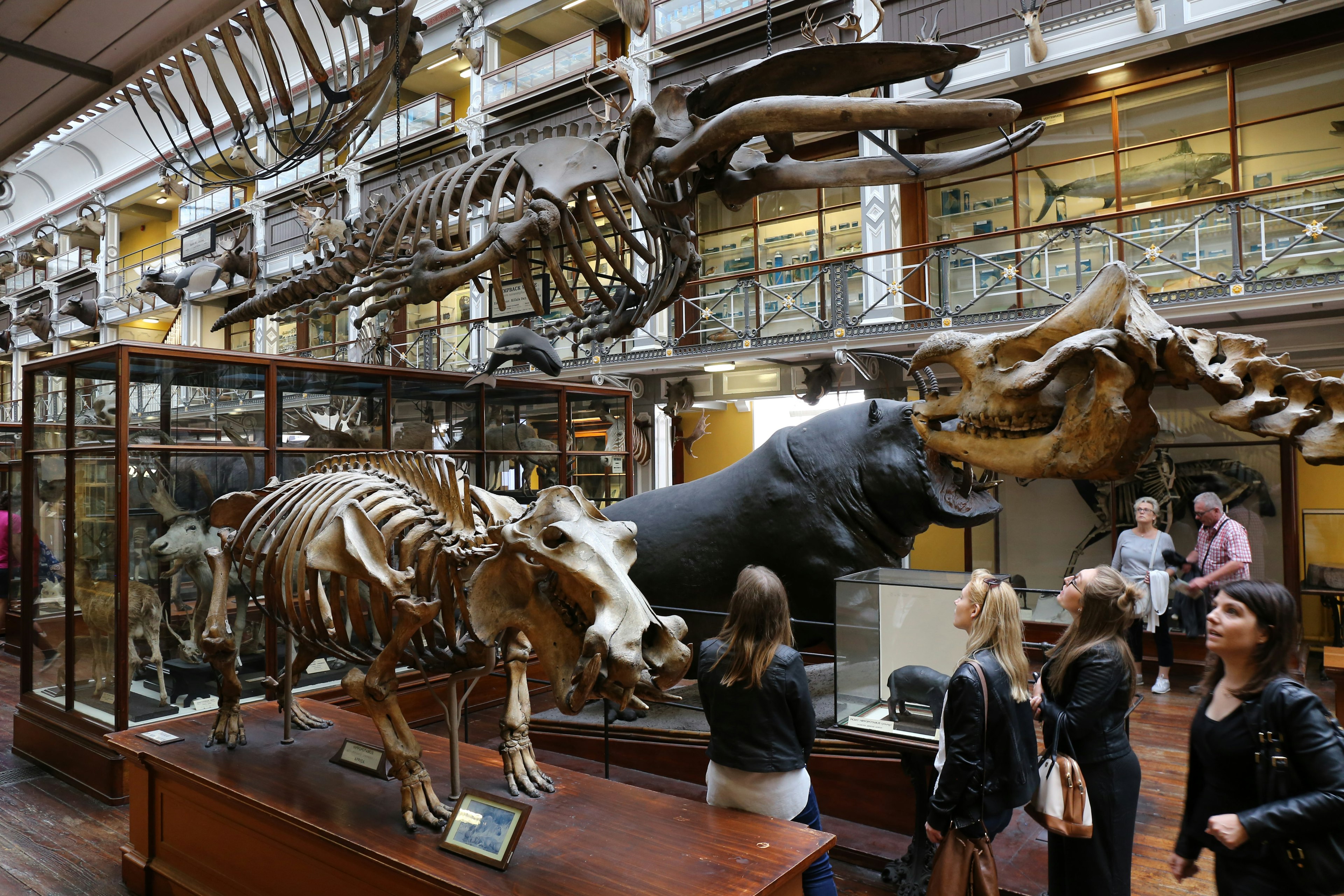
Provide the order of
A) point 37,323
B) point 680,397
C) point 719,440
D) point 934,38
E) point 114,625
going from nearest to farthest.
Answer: point 114,625 < point 934,38 < point 680,397 < point 719,440 < point 37,323

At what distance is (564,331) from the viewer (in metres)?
6.16

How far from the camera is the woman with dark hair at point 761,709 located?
3.28 metres

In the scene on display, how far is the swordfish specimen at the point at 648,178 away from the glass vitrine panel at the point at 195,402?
2.18 feet

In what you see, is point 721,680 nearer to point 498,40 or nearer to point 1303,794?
point 1303,794

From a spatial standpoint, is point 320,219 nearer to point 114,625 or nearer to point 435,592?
point 114,625

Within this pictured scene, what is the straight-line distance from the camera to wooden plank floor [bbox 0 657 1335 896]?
4.18 metres

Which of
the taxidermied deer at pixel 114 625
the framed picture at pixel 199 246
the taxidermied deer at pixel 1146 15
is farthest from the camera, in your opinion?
the framed picture at pixel 199 246

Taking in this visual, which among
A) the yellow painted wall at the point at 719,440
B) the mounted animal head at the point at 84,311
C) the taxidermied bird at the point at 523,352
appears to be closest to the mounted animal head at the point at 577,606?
the taxidermied bird at the point at 523,352

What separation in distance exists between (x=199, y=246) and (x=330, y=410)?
47.4 feet

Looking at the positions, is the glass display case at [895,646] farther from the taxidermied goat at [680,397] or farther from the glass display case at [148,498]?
the taxidermied goat at [680,397]

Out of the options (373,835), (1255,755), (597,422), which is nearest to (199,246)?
(597,422)

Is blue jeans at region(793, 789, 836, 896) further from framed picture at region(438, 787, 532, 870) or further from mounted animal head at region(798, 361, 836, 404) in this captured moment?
mounted animal head at region(798, 361, 836, 404)

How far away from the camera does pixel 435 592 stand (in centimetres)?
346

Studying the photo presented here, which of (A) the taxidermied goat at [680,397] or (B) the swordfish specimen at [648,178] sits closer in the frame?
(B) the swordfish specimen at [648,178]
